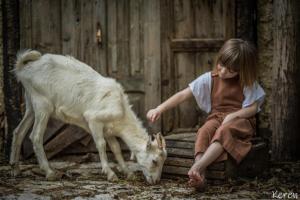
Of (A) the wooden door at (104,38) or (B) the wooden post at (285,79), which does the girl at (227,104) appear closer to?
(B) the wooden post at (285,79)

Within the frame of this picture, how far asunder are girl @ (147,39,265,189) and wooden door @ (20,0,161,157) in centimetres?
177

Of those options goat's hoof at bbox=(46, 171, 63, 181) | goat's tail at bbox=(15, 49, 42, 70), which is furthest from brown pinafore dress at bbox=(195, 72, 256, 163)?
goat's tail at bbox=(15, 49, 42, 70)

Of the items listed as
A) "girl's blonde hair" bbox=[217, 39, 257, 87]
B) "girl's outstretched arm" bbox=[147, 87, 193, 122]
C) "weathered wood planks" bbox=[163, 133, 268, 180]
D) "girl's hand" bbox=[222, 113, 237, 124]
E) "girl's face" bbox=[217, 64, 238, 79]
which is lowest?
"weathered wood planks" bbox=[163, 133, 268, 180]

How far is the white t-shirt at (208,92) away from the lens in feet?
20.0

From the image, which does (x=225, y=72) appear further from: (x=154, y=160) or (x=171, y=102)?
(x=154, y=160)

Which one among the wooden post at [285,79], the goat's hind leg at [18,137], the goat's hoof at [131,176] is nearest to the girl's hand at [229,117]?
the goat's hoof at [131,176]

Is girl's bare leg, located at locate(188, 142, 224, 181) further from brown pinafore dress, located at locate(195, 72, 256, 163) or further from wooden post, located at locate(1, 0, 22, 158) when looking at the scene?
wooden post, located at locate(1, 0, 22, 158)

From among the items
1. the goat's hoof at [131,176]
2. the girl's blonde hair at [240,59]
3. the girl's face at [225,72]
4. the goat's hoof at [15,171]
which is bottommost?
the goat's hoof at [131,176]

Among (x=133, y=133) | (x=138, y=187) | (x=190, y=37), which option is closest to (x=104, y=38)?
(x=190, y=37)

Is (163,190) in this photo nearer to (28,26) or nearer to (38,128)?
(38,128)

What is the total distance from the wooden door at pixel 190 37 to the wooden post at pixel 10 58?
2.09m

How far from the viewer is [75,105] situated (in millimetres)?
7000

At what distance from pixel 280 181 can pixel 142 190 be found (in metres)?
1.58

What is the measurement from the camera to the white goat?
22.2 feet
